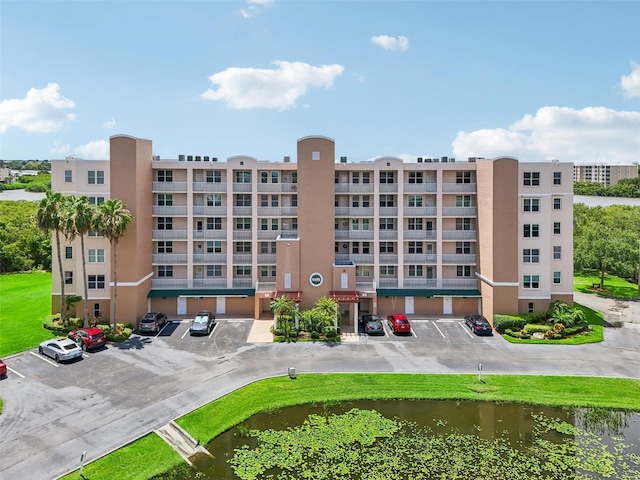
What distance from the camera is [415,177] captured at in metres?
45.9

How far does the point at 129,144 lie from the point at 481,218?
33.7 meters

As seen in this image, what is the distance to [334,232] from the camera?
44.1 m

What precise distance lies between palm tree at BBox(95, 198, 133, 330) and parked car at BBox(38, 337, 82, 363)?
196 inches

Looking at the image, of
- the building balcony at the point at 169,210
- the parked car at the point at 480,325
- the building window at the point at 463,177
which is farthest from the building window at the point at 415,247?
the building balcony at the point at 169,210

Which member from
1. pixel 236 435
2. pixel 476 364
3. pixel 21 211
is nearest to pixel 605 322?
pixel 476 364

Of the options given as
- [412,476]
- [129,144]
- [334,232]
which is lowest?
[412,476]

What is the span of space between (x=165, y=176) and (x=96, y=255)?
10.1 metres

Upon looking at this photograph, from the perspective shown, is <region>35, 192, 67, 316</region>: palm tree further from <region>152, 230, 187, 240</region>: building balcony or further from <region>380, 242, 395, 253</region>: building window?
<region>380, 242, 395, 253</region>: building window

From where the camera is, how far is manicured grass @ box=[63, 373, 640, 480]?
24573 millimetres

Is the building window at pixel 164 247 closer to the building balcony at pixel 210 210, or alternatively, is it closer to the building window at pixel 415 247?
the building balcony at pixel 210 210

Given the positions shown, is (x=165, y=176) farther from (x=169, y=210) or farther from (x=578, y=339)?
(x=578, y=339)

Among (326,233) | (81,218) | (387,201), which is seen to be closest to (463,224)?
(387,201)

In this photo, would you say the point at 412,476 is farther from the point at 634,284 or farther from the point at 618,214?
the point at 618,214

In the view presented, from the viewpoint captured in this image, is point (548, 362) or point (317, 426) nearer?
point (317, 426)
